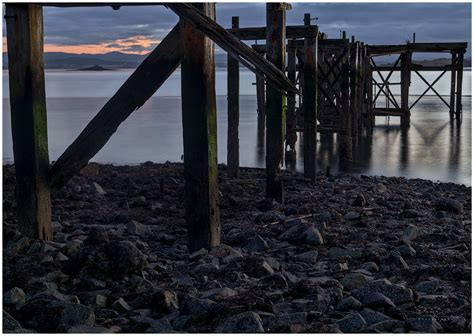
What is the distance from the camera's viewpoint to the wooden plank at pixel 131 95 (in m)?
5.63

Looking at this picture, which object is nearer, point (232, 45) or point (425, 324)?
point (425, 324)

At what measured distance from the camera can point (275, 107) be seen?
9516 mm

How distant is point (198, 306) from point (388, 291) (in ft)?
4.39

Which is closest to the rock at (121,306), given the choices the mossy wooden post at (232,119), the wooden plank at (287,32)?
the wooden plank at (287,32)

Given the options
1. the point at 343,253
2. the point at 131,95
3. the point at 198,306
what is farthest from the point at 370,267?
the point at 131,95

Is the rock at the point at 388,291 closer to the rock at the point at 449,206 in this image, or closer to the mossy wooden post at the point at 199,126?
the mossy wooden post at the point at 199,126

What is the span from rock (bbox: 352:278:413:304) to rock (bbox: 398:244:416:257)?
136 cm

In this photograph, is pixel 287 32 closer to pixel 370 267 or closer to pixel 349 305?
pixel 370 267

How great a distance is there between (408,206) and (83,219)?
4.11 metres

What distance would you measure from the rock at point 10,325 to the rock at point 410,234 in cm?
392

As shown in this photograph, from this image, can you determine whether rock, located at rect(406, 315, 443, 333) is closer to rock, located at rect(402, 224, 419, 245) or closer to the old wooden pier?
the old wooden pier

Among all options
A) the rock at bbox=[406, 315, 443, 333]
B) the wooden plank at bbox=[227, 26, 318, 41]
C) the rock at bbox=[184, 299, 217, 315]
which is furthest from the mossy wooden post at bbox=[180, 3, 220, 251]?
the wooden plank at bbox=[227, 26, 318, 41]

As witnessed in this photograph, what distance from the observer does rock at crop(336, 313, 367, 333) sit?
14.0ft

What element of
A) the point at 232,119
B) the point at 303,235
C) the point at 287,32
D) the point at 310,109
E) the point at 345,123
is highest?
the point at 287,32
